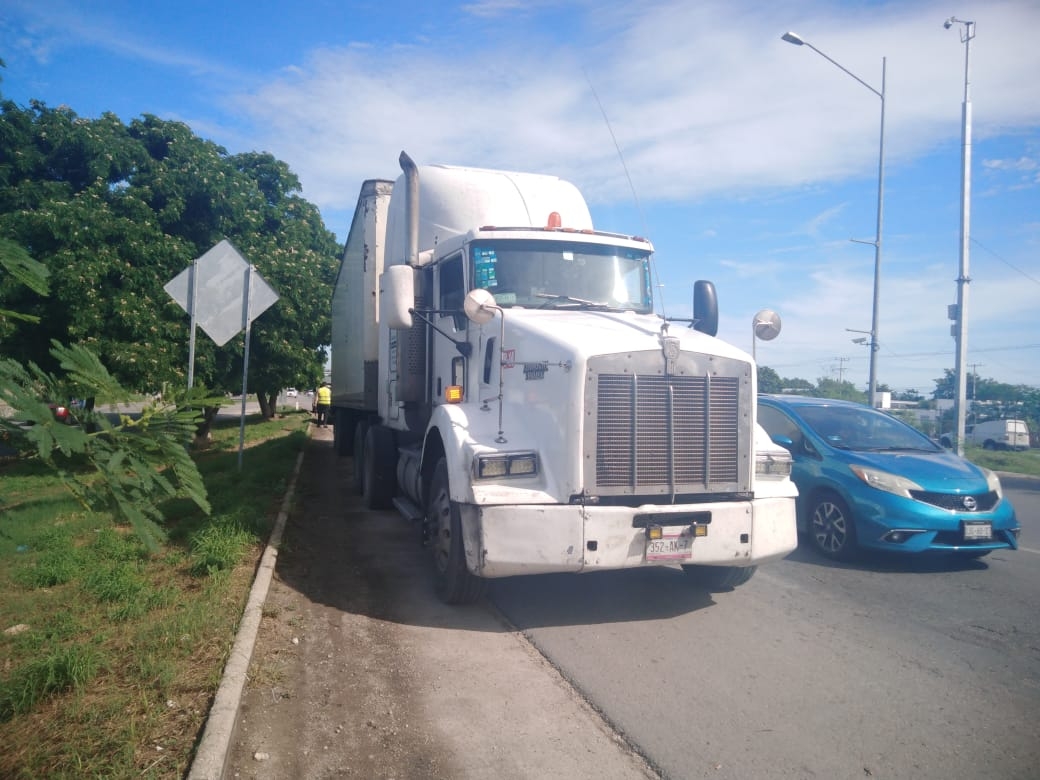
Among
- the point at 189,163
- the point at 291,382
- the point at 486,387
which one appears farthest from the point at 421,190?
the point at 291,382

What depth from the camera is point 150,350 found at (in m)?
11.9

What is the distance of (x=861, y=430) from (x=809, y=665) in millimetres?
4511

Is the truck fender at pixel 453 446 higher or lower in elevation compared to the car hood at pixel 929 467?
higher

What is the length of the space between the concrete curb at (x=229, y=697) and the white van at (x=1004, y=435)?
46775 millimetres

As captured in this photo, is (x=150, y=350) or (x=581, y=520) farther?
(x=150, y=350)

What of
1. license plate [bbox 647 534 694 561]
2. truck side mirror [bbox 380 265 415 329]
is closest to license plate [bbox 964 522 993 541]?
license plate [bbox 647 534 694 561]

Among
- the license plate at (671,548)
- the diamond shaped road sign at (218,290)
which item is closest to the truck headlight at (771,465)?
the license plate at (671,548)

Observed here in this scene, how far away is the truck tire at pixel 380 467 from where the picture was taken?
31.8ft

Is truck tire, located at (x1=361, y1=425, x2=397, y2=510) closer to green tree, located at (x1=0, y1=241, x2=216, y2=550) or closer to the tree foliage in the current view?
the tree foliage

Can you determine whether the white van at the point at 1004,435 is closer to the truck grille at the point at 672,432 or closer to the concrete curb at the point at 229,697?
the truck grille at the point at 672,432

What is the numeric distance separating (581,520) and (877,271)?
19.2 metres

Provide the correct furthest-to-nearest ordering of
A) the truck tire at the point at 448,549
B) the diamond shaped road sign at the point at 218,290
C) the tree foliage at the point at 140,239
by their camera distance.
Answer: the tree foliage at the point at 140,239 → the diamond shaped road sign at the point at 218,290 → the truck tire at the point at 448,549

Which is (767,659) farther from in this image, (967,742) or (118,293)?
(118,293)

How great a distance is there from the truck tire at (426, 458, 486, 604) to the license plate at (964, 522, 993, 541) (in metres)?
4.64
